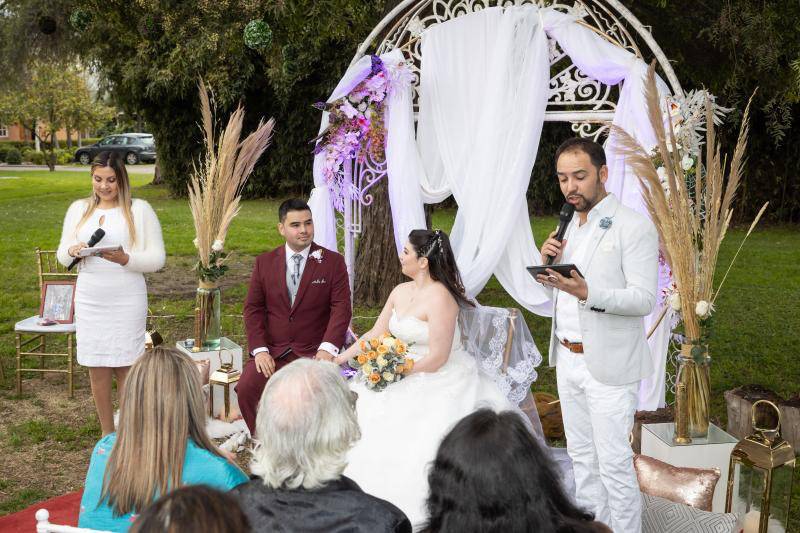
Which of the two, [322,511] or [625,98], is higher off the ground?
[625,98]

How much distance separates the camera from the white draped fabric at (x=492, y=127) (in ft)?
17.8

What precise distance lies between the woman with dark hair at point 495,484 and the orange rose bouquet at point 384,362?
2576 mm

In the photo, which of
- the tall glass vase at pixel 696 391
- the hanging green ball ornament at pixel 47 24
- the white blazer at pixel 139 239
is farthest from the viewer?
the hanging green ball ornament at pixel 47 24

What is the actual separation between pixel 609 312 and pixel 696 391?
4.19ft

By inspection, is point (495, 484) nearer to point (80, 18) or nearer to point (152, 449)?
point (152, 449)

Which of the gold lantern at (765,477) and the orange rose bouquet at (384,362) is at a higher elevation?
the orange rose bouquet at (384,362)

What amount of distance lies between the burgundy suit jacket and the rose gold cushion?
207 centimetres

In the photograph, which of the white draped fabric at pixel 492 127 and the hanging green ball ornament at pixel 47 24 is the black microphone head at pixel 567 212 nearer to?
the white draped fabric at pixel 492 127

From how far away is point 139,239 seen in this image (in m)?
4.95

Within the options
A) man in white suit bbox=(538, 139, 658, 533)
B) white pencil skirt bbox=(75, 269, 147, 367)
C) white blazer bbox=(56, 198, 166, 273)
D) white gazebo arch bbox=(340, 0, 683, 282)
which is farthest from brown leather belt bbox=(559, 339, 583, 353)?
white pencil skirt bbox=(75, 269, 147, 367)


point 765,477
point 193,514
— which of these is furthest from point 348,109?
point 193,514

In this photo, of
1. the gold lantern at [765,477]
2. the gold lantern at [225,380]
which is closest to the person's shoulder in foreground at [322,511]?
the gold lantern at [765,477]

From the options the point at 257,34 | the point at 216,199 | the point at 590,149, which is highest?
the point at 257,34

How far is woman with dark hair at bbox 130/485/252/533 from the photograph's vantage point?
1.58m
